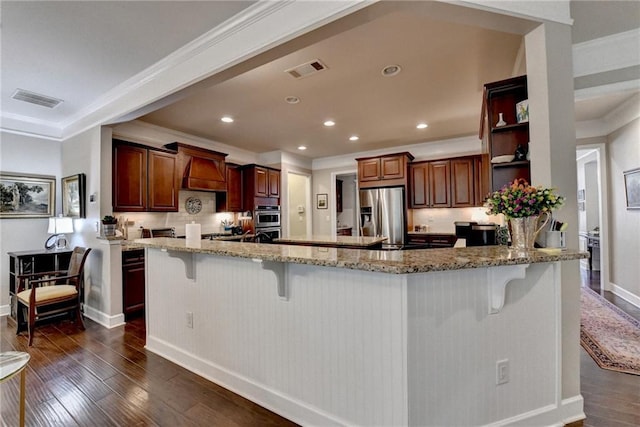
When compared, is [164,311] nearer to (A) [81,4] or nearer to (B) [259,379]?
(B) [259,379]

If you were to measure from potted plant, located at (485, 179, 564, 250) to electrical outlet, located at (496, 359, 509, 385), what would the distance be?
652 mm

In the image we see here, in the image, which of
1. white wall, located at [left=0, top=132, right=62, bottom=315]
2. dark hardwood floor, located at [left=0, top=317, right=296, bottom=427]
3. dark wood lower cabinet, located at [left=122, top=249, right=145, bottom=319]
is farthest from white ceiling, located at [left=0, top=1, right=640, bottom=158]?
dark hardwood floor, located at [left=0, top=317, right=296, bottom=427]

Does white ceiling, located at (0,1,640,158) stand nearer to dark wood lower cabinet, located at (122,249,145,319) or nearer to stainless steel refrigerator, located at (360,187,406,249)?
stainless steel refrigerator, located at (360,187,406,249)

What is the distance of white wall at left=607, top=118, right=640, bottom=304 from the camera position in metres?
3.88

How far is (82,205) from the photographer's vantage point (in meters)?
3.84

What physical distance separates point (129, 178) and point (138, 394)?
2854 mm

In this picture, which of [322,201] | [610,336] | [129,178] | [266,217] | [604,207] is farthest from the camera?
[322,201]

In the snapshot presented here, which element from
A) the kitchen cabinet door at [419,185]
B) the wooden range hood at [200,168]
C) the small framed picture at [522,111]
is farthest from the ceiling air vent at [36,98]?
the kitchen cabinet door at [419,185]

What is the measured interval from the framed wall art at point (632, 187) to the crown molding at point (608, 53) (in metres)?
2.32

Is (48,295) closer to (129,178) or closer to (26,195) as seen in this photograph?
(129,178)

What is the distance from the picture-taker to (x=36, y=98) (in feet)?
11.2

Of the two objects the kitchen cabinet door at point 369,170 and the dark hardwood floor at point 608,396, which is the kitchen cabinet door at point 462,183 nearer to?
the kitchen cabinet door at point 369,170

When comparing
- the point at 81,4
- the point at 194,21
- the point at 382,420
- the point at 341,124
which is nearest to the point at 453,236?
the point at 341,124

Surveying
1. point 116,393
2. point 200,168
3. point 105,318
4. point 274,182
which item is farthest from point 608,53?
point 105,318
